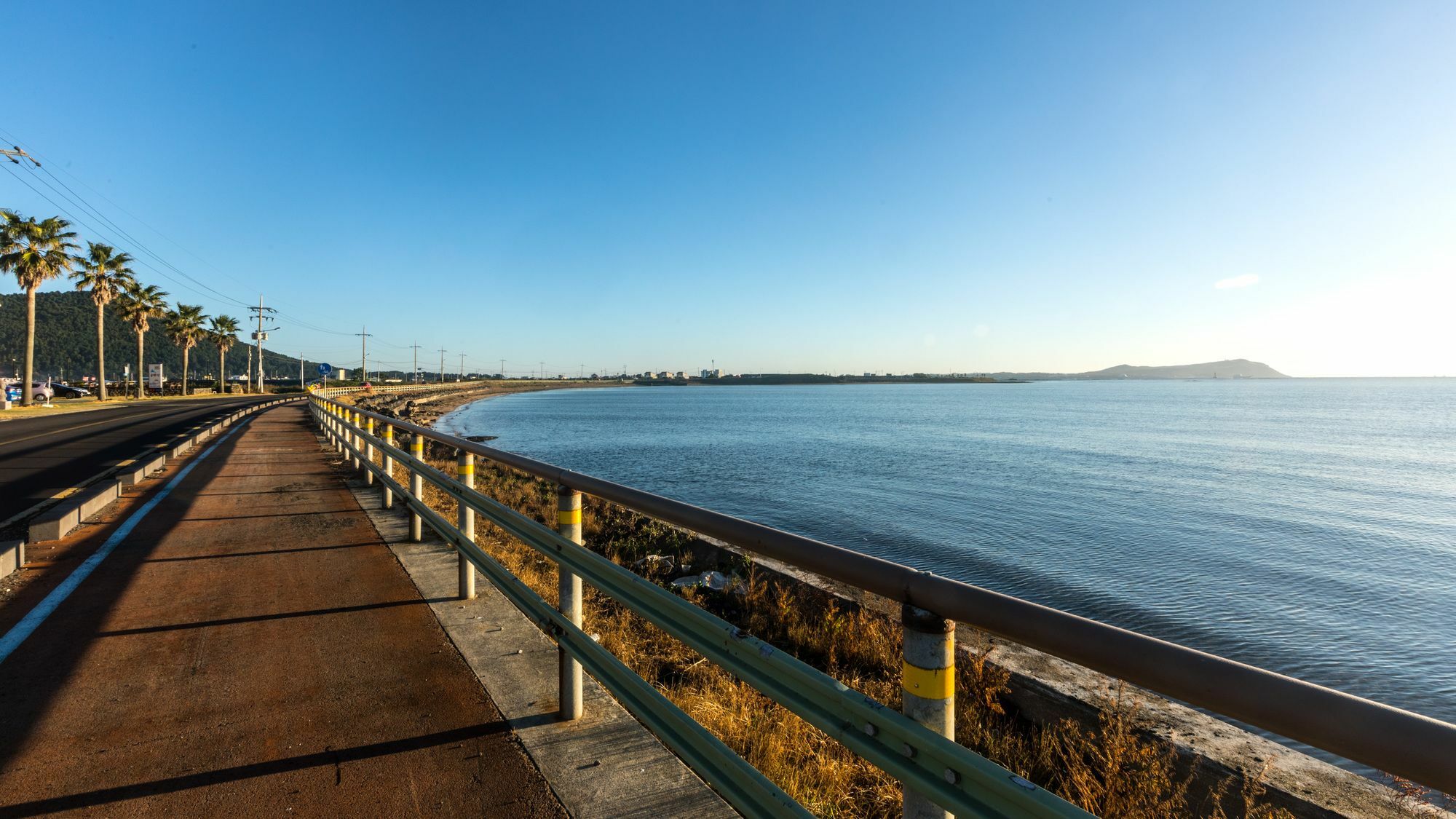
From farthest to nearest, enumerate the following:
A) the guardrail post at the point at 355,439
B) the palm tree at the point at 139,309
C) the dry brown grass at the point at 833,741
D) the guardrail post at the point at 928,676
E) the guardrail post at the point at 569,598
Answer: the palm tree at the point at 139,309 → the guardrail post at the point at 355,439 → the dry brown grass at the point at 833,741 → the guardrail post at the point at 569,598 → the guardrail post at the point at 928,676

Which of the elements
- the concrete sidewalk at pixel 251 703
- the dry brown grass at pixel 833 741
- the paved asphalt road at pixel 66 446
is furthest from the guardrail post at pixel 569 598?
the paved asphalt road at pixel 66 446

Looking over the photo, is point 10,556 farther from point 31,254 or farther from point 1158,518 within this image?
point 31,254

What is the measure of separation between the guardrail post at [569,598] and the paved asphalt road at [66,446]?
968 cm

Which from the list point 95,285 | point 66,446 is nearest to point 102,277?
point 95,285

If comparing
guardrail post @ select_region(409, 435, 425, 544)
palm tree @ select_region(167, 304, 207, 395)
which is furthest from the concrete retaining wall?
palm tree @ select_region(167, 304, 207, 395)

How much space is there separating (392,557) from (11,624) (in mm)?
2716

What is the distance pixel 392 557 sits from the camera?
7.18 meters

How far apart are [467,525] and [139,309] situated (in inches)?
3093

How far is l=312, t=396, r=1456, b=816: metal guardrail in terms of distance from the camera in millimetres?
1071

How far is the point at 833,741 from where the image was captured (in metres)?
4.86

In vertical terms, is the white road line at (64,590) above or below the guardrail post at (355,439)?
below

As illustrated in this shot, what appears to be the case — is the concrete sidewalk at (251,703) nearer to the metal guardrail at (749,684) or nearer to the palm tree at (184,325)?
the metal guardrail at (749,684)

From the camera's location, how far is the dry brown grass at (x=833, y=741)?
4086 mm

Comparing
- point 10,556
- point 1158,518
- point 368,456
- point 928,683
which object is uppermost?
point 928,683
